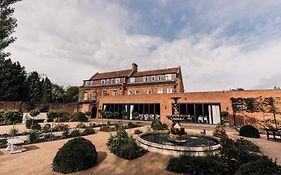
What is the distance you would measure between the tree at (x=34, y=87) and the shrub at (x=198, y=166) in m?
45.5

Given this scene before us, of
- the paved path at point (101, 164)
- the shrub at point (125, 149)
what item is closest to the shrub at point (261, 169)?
the paved path at point (101, 164)

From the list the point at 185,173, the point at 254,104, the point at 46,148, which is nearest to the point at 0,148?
the point at 46,148

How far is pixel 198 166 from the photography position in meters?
5.56

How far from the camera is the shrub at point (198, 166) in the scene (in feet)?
17.8

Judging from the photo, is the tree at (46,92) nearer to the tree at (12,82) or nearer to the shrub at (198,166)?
the tree at (12,82)

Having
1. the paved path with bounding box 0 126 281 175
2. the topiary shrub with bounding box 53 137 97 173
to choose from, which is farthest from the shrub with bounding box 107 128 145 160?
the topiary shrub with bounding box 53 137 97 173

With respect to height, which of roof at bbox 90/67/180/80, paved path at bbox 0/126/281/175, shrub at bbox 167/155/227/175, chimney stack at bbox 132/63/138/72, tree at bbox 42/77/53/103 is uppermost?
chimney stack at bbox 132/63/138/72

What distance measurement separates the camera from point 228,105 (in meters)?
21.0

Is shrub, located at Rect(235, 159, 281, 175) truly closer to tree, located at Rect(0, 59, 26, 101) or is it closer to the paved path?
the paved path

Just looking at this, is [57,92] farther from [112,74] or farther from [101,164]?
[101,164]

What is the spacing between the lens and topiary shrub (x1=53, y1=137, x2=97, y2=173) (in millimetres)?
5836

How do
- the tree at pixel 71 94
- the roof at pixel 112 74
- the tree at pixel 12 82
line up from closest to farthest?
1. the tree at pixel 12 82
2. the roof at pixel 112 74
3. the tree at pixel 71 94

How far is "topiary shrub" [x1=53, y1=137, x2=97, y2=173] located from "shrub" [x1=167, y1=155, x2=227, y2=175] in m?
3.24

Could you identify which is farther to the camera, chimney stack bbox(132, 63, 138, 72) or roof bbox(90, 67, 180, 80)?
chimney stack bbox(132, 63, 138, 72)
